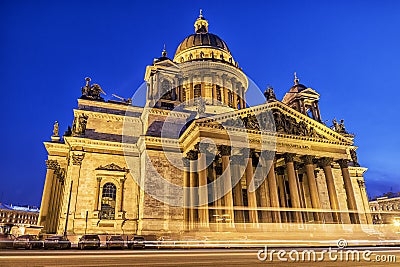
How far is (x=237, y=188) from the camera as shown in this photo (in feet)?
78.7

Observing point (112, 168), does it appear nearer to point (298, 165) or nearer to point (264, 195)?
point (264, 195)

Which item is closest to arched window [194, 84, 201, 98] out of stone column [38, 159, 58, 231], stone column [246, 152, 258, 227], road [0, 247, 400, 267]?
stone column [246, 152, 258, 227]

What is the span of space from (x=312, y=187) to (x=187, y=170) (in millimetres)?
11480

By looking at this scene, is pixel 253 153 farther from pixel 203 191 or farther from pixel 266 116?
pixel 203 191

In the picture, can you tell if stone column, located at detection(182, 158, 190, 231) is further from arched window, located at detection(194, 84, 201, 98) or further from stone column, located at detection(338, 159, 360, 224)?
stone column, located at detection(338, 159, 360, 224)

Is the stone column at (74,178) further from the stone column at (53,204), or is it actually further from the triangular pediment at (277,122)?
the triangular pediment at (277,122)

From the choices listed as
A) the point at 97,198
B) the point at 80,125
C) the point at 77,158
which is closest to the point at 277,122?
the point at 97,198

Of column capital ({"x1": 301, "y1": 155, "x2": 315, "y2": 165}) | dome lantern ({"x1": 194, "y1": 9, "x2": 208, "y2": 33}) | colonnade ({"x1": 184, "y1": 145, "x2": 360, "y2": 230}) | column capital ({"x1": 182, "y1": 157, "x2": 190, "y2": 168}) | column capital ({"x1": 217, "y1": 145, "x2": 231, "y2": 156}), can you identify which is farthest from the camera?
dome lantern ({"x1": 194, "y1": 9, "x2": 208, "y2": 33})

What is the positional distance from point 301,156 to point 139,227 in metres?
16.1

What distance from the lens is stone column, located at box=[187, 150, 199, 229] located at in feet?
72.4

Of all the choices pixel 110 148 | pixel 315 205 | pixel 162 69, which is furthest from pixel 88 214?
pixel 315 205

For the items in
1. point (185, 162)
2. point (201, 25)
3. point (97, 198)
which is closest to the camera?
point (97, 198)

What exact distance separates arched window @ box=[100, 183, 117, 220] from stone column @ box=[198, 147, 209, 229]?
345 inches

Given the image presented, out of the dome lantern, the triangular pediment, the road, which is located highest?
the dome lantern
